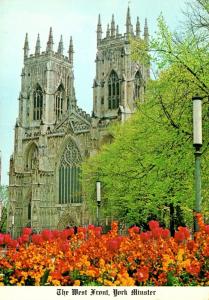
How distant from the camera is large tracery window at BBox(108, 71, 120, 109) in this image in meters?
45.1

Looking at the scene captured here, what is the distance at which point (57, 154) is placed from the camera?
46.8 m

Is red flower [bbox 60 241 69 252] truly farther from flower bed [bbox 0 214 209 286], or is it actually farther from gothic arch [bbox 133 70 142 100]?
gothic arch [bbox 133 70 142 100]

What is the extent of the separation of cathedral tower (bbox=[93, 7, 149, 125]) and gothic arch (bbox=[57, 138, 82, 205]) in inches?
134

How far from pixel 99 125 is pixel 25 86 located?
9086mm

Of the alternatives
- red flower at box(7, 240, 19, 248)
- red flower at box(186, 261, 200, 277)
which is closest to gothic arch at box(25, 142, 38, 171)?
red flower at box(7, 240, 19, 248)

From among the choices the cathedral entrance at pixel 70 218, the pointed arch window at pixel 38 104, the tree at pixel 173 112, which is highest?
the pointed arch window at pixel 38 104

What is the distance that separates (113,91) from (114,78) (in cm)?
110

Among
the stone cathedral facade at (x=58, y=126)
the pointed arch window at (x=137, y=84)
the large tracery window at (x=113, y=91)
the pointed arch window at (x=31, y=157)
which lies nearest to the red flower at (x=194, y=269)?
the stone cathedral facade at (x=58, y=126)

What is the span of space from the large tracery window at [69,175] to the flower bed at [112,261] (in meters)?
36.8

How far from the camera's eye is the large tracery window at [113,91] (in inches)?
1775

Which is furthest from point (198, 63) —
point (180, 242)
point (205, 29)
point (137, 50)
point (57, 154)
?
point (57, 154)

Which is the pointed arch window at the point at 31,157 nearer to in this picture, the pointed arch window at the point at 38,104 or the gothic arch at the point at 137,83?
the pointed arch window at the point at 38,104

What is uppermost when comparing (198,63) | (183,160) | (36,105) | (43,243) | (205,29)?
(36,105)
